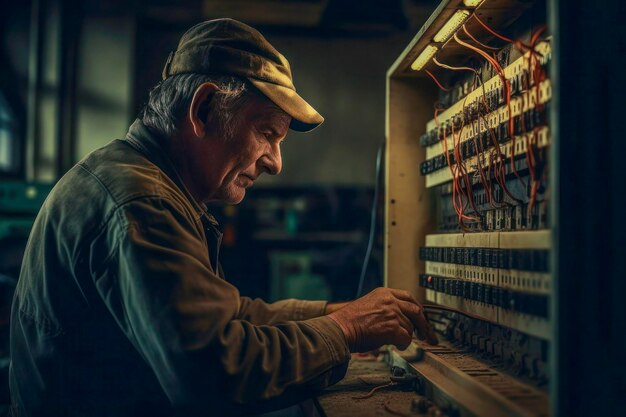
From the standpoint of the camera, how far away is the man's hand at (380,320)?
152cm

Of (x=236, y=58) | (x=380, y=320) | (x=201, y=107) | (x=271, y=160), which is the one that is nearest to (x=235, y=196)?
(x=271, y=160)

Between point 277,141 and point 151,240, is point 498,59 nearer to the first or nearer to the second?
point 277,141

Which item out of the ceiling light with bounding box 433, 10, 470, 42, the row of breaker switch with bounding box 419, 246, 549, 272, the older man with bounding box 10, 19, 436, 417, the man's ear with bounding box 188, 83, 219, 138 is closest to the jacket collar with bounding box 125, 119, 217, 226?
the older man with bounding box 10, 19, 436, 417

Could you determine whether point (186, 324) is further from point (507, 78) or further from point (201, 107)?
point (507, 78)

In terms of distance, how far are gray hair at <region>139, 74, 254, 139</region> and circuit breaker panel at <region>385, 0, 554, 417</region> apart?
583 millimetres

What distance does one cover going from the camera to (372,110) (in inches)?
266

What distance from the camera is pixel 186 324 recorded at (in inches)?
47.8

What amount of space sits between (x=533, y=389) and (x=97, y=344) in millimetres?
989

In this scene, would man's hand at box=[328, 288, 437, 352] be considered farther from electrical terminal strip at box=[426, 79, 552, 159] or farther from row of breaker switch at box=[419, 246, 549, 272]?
electrical terminal strip at box=[426, 79, 552, 159]

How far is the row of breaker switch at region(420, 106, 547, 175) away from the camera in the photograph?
1356 millimetres

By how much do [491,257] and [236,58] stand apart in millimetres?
859

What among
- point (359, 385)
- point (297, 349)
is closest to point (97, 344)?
point (297, 349)

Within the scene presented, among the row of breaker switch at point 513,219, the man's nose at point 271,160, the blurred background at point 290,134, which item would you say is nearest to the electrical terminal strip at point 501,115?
the row of breaker switch at point 513,219

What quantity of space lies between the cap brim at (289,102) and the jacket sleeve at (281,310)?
594 millimetres
